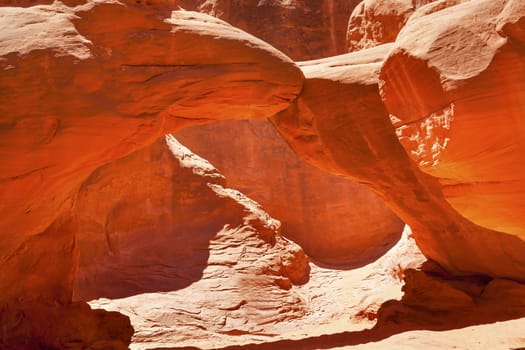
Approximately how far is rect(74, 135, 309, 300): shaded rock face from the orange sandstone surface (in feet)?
0.11

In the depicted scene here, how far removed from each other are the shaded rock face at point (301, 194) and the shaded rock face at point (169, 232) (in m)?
1.88

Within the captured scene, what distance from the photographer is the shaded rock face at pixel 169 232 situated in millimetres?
9875

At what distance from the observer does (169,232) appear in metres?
10.6

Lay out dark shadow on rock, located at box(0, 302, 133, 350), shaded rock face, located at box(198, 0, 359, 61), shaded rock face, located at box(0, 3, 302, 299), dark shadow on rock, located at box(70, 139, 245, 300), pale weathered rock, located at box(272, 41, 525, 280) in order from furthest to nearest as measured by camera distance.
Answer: shaded rock face, located at box(198, 0, 359, 61), dark shadow on rock, located at box(70, 139, 245, 300), pale weathered rock, located at box(272, 41, 525, 280), dark shadow on rock, located at box(0, 302, 133, 350), shaded rock face, located at box(0, 3, 302, 299)

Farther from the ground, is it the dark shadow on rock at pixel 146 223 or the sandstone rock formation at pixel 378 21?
the sandstone rock formation at pixel 378 21

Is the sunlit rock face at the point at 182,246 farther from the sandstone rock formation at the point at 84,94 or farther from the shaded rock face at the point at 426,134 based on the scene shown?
the shaded rock face at the point at 426,134

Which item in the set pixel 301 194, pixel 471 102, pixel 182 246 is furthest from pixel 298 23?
pixel 471 102

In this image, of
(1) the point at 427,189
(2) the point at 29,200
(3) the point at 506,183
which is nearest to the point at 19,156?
(2) the point at 29,200

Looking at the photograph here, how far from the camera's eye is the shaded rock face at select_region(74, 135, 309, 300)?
Answer: 9.88 m

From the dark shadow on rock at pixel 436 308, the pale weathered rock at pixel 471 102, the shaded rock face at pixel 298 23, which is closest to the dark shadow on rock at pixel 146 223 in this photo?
the dark shadow on rock at pixel 436 308

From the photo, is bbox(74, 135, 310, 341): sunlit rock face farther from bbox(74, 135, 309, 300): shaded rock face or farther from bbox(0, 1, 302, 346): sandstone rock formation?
bbox(0, 1, 302, 346): sandstone rock formation

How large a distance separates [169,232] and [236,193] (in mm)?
1463

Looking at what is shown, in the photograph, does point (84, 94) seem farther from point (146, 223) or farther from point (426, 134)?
point (146, 223)

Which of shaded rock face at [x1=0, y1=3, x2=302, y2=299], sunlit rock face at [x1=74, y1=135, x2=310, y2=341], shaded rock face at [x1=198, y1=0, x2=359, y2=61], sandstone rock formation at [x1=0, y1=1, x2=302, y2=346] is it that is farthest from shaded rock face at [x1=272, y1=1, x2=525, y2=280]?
shaded rock face at [x1=198, y1=0, x2=359, y2=61]
